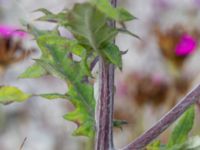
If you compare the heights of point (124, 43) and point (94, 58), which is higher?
point (94, 58)

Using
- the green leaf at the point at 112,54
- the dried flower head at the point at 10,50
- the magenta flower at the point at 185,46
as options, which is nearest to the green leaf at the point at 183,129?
the green leaf at the point at 112,54

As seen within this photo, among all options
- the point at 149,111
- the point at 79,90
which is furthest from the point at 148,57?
the point at 79,90

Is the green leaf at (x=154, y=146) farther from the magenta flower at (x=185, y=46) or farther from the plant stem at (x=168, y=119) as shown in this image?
the magenta flower at (x=185, y=46)

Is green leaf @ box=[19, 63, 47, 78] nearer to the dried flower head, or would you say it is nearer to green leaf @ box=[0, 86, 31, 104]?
green leaf @ box=[0, 86, 31, 104]

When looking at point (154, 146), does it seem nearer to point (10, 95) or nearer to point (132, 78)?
point (10, 95)

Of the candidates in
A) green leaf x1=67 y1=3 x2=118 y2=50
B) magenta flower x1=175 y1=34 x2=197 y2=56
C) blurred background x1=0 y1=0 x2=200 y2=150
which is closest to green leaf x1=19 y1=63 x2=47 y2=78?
green leaf x1=67 y1=3 x2=118 y2=50

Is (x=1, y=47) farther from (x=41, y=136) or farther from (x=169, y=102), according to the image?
(x=41, y=136)

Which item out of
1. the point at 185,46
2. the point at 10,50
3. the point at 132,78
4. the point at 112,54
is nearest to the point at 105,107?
the point at 112,54
